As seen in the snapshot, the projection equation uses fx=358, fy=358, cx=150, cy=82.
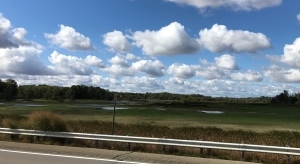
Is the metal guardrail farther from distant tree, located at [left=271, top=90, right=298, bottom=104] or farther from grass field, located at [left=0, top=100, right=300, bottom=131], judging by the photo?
distant tree, located at [left=271, top=90, right=298, bottom=104]

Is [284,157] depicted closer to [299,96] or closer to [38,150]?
[38,150]

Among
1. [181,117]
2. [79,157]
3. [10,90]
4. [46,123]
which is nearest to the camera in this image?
Result: [79,157]

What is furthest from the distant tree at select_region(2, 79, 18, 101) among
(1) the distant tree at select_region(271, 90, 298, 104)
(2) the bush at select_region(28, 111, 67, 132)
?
(2) the bush at select_region(28, 111, 67, 132)

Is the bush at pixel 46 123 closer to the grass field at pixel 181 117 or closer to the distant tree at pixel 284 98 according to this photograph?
the grass field at pixel 181 117

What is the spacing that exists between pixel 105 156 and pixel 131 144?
2.70m

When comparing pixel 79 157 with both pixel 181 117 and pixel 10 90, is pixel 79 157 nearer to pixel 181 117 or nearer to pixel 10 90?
pixel 181 117

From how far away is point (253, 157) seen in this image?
12.5 metres

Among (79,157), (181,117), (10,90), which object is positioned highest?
(10,90)

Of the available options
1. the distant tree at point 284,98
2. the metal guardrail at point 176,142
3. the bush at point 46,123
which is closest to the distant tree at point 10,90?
the distant tree at point 284,98

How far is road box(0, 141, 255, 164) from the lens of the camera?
1098 centimetres

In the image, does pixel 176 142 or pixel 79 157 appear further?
pixel 176 142

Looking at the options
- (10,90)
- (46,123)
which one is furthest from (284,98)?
(46,123)

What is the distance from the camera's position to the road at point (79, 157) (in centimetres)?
1098

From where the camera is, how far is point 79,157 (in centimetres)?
1173
